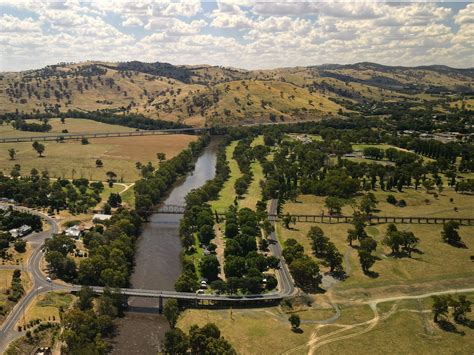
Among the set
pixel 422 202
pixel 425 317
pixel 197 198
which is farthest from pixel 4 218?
Answer: pixel 422 202

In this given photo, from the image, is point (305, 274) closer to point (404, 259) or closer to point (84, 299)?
point (404, 259)

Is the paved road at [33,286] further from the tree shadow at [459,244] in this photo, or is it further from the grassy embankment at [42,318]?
the tree shadow at [459,244]

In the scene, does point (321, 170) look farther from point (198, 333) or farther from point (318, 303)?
point (198, 333)

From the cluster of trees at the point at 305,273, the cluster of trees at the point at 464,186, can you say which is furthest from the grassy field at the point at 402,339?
the cluster of trees at the point at 464,186

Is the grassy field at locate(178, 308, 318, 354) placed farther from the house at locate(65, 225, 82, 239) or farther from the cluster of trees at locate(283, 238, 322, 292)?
the house at locate(65, 225, 82, 239)

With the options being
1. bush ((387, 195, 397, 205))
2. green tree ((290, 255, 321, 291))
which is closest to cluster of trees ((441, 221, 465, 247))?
bush ((387, 195, 397, 205))

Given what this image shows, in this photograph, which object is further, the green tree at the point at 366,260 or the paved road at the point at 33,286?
the green tree at the point at 366,260

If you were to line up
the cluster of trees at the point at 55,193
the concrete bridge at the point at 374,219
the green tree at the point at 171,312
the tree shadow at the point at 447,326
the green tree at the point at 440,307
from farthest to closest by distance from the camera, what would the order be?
1. the cluster of trees at the point at 55,193
2. the concrete bridge at the point at 374,219
3. the green tree at the point at 440,307
4. the green tree at the point at 171,312
5. the tree shadow at the point at 447,326
